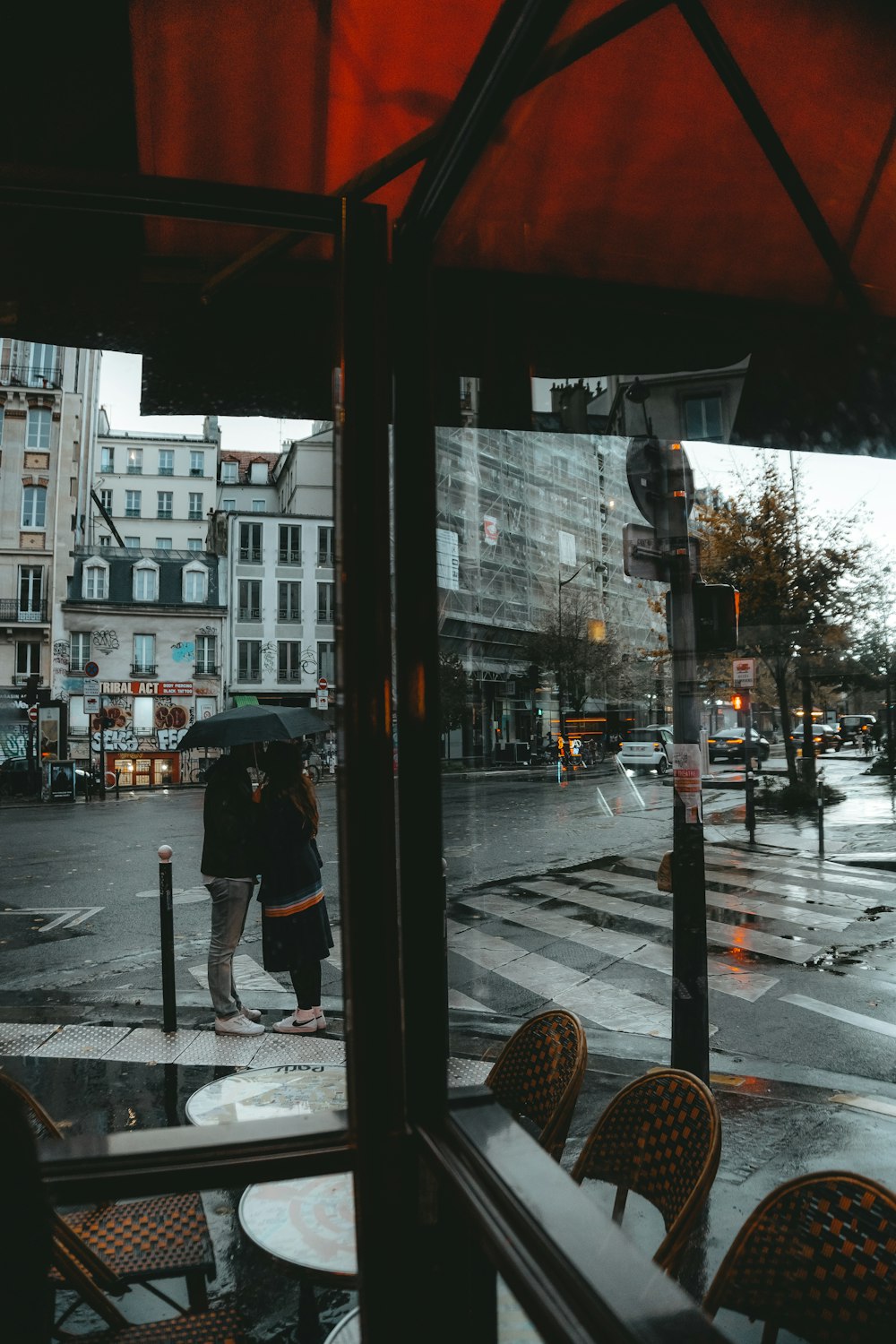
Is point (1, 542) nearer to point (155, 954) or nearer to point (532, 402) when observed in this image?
point (155, 954)

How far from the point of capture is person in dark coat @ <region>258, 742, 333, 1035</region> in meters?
4.98

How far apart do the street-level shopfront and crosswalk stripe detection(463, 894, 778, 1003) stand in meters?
22.6

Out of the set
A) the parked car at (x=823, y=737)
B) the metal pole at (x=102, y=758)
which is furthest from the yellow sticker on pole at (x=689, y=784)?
the metal pole at (x=102, y=758)

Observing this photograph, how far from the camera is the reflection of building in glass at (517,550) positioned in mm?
2416

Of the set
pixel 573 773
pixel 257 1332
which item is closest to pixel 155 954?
pixel 573 773

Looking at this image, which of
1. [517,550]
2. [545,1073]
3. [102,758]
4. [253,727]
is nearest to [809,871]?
[253,727]

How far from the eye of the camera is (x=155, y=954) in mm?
7395

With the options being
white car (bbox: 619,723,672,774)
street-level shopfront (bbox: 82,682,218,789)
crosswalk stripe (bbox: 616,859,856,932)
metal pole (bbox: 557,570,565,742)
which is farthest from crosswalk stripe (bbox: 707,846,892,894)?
street-level shopfront (bbox: 82,682,218,789)

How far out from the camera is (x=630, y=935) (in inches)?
301

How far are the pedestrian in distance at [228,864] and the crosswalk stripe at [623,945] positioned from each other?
2983 mm

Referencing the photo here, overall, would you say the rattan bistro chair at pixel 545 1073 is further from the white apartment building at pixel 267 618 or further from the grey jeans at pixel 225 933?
the white apartment building at pixel 267 618

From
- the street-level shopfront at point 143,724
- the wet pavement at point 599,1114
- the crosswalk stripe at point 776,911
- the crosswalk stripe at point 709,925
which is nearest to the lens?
the wet pavement at point 599,1114

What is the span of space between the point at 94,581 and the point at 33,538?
258 cm

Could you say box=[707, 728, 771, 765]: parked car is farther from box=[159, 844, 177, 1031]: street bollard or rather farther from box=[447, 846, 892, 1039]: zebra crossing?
box=[159, 844, 177, 1031]: street bollard
